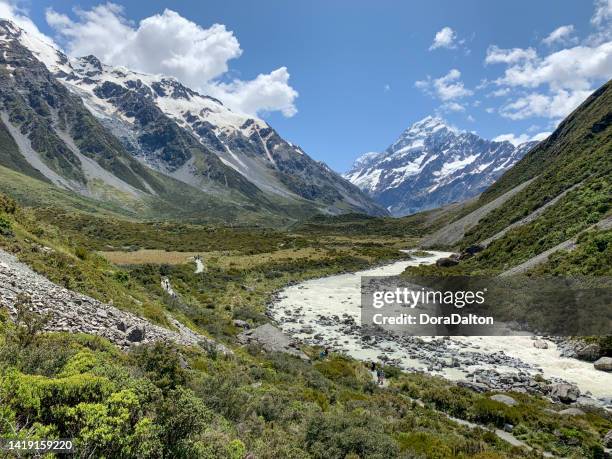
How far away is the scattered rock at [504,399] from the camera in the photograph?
2167 cm

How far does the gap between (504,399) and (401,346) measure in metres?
12.7

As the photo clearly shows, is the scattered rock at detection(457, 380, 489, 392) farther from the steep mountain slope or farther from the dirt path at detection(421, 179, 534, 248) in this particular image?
the dirt path at detection(421, 179, 534, 248)

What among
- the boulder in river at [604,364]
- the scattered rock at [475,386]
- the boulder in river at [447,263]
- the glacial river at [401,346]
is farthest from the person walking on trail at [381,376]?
the boulder in river at [447,263]

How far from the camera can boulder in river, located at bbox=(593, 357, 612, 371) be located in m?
26.4

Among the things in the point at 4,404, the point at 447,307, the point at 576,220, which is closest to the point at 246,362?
the point at 4,404

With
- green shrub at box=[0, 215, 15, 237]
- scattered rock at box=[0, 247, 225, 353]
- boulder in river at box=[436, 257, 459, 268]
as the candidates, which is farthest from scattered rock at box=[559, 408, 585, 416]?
boulder in river at box=[436, 257, 459, 268]

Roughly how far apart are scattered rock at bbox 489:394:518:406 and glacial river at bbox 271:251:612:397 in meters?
4.54

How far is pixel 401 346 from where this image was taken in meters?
34.5

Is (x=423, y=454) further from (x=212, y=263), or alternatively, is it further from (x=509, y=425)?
(x=212, y=263)

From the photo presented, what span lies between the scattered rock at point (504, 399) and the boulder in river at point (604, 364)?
898 centimetres

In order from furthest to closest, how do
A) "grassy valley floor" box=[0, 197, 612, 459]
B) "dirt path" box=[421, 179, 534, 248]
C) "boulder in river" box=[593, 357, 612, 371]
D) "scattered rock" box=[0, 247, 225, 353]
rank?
1. "dirt path" box=[421, 179, 534, 248]
2. "boulder in river" box=[593, 357, 612, 371]
3. "scattered rock" box=[0, 247, 225, 353]
4. "grassy valley floor" box=[0, 197, 612, 459]

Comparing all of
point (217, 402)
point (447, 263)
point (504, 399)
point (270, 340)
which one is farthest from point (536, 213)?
point (217, 402)

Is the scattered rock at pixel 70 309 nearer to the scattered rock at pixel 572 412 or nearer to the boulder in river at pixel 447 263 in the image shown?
the scattered rock at pixel 572 412

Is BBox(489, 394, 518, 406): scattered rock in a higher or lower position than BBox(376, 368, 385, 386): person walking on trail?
lower
